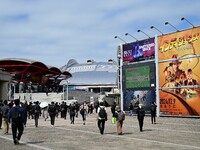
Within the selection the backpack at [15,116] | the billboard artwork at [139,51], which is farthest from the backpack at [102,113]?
the billboard artwork at [139,51]

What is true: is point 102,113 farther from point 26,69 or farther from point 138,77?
point 26,69

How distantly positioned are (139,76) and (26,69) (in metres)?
44.4

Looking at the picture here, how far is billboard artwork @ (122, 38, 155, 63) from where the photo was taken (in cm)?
3878

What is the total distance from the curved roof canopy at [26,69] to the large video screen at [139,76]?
1489 inches

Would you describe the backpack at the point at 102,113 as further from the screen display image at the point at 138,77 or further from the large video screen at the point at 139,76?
the screen display image at the point at 138,77

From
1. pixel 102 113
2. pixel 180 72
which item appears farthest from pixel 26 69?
pixel 102 113

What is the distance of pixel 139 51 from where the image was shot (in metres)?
40.5

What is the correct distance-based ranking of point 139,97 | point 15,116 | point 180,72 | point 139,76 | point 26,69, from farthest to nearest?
point 26,69 → point 139,76 → point 139,97 → point 180,72 → point 15,116

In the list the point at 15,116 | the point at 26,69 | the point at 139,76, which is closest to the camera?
the point at 15,116

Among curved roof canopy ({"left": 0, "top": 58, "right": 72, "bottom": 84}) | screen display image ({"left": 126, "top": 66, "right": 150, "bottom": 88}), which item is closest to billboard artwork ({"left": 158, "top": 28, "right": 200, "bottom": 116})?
screen display image ({"left": 126, "top": 66, "right": 150, "bottom": 88})

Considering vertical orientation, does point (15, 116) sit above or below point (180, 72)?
below

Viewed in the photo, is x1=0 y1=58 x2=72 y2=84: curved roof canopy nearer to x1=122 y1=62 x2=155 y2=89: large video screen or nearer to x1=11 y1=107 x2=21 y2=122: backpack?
x1=122 y1=62 x2=155 y2=89: large video screen

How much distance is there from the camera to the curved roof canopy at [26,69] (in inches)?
2992

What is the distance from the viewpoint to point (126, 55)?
42.7 m
